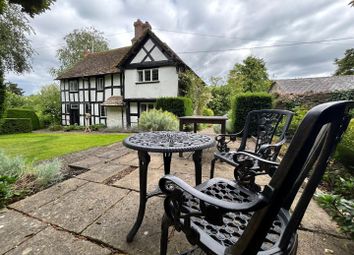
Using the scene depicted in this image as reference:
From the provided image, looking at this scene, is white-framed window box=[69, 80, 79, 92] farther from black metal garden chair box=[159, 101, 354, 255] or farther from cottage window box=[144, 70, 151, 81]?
black metal garden chair box=[159, 101, 354, 255]

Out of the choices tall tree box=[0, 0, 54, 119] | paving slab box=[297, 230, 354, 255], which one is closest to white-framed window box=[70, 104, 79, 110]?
tall tree box=[0, 0, 54, 119]

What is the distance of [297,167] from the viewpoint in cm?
52

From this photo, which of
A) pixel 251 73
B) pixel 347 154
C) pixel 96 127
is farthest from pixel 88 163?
pixel 251 73

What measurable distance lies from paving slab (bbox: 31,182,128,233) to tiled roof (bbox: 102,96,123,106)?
36.2 feet

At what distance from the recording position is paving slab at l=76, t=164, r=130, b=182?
2.54 meters

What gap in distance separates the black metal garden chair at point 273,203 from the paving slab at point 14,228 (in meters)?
1.21

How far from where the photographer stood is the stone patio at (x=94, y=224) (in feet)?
4.28

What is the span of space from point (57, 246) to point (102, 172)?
1502 mm

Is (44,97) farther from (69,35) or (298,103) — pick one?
(298,103)

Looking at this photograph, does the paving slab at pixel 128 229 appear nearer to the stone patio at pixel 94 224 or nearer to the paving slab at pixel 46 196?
the stone patio at pixel 94 224

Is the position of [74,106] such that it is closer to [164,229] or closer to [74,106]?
[74,106]

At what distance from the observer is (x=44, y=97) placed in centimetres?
1970

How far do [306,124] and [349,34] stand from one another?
1939 centimetres

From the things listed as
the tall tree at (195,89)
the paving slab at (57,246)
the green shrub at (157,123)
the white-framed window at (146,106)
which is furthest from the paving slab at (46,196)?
the white-framed window at (146,106)
